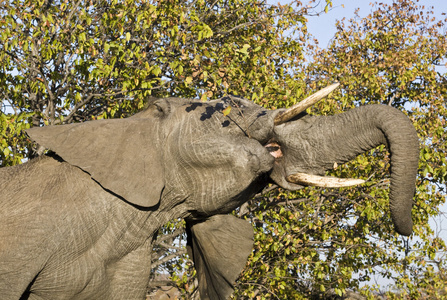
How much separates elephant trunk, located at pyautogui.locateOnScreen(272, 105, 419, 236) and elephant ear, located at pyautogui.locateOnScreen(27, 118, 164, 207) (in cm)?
70

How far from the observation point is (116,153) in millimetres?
3322

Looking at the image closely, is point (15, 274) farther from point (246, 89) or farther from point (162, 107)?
point (246, 89)

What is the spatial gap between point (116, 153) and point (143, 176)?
0.65 feet

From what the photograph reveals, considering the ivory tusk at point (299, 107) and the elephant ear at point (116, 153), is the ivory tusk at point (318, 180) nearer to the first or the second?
the ivory tusk at point (299, 107)

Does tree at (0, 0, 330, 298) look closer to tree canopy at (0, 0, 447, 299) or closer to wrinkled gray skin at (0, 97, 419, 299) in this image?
tree canopy at (0, 0, 447, 299)

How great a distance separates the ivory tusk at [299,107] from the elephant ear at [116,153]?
2.29ft

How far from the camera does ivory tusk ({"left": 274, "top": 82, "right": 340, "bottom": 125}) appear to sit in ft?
10.8

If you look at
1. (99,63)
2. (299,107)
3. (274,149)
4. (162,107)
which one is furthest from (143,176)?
(99,63)

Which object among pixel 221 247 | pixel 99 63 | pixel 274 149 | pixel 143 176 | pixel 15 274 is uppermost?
pixel 99 63

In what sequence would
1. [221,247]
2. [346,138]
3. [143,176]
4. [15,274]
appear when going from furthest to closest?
[221,247] < [346,138] < [143,176] < [15,274]

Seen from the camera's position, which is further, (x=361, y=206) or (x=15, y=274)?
(x=361, y=206)

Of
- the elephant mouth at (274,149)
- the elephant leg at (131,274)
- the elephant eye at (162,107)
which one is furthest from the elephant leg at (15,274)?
the elephant mouth at (274,149)

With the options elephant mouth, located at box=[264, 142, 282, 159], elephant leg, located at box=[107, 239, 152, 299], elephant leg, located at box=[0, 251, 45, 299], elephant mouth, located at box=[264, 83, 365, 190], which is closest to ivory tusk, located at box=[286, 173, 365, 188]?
elephant mouth, located at box=[264, 83, 365, 190]

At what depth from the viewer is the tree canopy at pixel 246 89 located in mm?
7195
